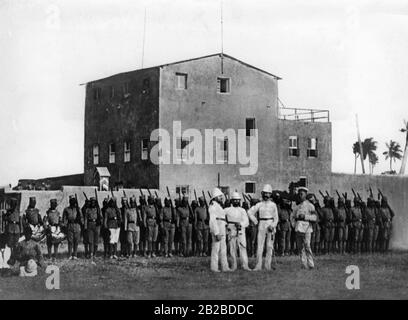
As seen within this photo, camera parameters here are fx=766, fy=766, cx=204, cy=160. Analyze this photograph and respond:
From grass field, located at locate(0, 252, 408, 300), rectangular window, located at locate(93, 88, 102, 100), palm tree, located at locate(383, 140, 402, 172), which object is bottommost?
grass field, located at locate(0, 252, 408, 300)

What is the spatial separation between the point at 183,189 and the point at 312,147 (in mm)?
4973

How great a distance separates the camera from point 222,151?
2009 centimetres

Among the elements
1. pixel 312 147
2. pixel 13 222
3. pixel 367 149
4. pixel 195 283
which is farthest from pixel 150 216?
pixel 312 147

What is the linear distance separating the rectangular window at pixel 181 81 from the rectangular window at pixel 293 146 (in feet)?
11.9

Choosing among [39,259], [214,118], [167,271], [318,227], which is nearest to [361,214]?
[318,227]

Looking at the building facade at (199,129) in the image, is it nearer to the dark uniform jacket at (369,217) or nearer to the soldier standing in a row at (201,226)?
the soldier standing in a row at (201,226)

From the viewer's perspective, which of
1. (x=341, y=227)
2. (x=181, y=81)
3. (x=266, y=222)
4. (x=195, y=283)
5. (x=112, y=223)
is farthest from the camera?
(x=181, y=81)

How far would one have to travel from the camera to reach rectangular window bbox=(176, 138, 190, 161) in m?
19.5

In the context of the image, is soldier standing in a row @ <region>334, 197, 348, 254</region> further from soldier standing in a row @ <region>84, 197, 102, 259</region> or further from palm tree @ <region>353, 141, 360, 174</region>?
soldier standing in a row @ <region>84, 197, 102, 259</region>

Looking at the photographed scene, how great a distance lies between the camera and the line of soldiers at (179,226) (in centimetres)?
1642

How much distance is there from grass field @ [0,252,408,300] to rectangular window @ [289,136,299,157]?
645cm

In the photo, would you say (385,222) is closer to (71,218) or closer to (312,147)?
(312,147)

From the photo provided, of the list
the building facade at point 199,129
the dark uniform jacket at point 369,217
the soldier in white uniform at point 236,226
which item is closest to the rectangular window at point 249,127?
the building facade at point 199,129

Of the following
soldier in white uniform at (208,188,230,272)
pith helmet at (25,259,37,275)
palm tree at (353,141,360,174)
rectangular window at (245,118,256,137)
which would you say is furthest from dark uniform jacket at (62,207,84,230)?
palm tree at (353,141,360,174)
